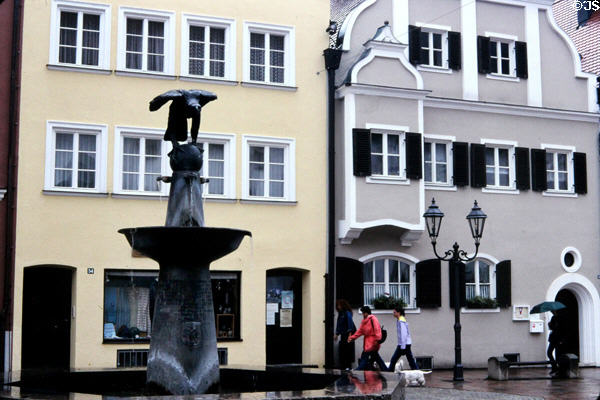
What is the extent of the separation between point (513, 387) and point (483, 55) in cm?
1091

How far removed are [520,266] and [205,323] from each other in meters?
17.1

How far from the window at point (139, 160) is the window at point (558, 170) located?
1195 centimetres

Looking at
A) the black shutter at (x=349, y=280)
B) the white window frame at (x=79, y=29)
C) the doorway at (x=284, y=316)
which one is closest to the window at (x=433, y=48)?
the black shutter at (x=349, y=280)

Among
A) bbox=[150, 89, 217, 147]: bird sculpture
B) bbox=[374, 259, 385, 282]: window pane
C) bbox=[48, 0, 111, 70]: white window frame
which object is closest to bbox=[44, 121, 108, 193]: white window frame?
bbox=[48, 0, 111, 70]: white window frame

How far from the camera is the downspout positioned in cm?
2152

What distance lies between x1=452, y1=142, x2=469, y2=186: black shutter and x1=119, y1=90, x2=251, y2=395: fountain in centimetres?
1529

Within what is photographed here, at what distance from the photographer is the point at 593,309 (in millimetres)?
28125

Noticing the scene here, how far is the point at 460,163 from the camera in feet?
87.2

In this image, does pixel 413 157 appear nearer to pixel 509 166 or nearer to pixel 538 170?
pixel 509 166

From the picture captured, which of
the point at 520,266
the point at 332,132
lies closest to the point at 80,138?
the point at 332,132

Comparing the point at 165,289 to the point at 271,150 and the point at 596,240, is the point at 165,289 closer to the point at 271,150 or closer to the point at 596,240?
the point at 271,150

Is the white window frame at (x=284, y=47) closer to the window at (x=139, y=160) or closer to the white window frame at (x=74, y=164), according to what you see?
the window at (x=139, y=160)

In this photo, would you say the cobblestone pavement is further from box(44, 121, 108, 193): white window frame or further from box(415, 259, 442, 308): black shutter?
box(44, 121, 108, 193): white window frame

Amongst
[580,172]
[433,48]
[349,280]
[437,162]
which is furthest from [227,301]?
[580,172]
